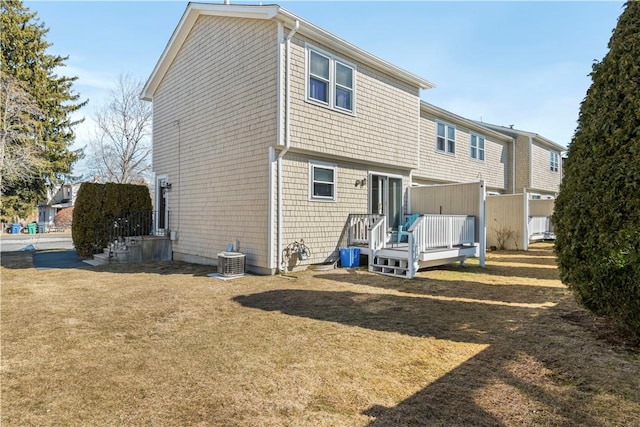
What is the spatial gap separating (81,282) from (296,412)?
7617 mm

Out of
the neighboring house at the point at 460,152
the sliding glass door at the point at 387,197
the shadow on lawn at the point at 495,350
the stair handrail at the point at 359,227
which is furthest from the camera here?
the neighboring house at the point at 460,152

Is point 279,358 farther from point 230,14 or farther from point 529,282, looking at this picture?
point 230,14

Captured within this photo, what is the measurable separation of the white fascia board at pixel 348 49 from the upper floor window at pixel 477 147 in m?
5.82

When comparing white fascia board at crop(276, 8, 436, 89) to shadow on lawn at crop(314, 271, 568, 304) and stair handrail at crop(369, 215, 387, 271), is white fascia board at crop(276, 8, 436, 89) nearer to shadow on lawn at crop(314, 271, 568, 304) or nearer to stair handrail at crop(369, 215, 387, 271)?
stair handrail at crop(369, 215, 387, 271)

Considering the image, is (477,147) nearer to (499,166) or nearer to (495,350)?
(499,166)

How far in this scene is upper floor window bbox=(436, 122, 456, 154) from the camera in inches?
613

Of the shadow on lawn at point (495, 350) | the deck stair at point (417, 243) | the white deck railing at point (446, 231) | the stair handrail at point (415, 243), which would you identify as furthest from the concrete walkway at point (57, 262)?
the white deck railing at point (446, 231)

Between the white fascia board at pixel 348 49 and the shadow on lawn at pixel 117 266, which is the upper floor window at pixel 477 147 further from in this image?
the shadow on lawn at pixel 117 266

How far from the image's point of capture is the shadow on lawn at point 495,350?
282 centimetres

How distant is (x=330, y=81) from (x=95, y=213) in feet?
29.5

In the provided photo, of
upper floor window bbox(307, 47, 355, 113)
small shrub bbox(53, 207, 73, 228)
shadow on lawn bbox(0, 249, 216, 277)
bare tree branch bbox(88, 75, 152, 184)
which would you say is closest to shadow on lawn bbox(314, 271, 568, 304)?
shadow on lawn bbox(0, 249, 216, 277)

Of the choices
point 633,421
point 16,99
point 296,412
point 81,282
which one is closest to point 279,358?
point 296,412

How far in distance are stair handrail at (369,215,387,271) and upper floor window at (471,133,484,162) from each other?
374 inches

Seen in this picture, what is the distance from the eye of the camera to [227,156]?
1055 cm
